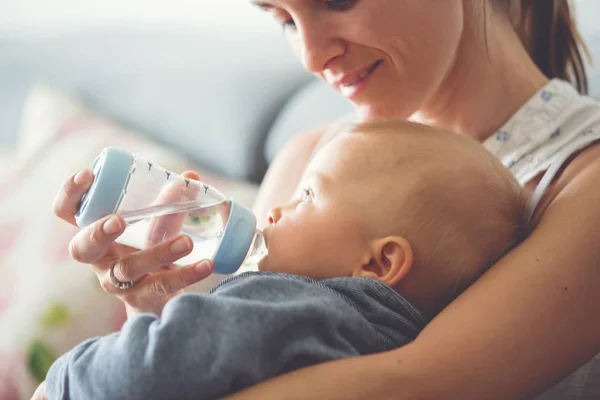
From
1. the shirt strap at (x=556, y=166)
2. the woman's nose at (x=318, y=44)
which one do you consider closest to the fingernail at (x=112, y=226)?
the woman's nose at (x=318, y=44)

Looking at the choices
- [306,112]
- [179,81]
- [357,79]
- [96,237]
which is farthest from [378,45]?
[179,81]

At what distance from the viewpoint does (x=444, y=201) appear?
0.93 m

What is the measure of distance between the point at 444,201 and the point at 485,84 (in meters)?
0.44

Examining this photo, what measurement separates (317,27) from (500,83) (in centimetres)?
38

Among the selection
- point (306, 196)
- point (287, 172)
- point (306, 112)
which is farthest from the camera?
point (306, 112)

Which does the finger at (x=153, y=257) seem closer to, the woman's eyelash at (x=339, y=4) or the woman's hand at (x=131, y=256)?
the woman's hand at (x=131, y=256)

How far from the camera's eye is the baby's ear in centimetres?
92

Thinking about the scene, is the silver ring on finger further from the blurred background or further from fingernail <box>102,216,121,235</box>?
the blurred background

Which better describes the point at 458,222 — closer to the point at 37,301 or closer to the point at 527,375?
the point at 527,375

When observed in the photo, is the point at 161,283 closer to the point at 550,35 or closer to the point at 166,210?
the point at 166,210

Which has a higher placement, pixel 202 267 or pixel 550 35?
pixel 550 35

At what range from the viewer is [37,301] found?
1569 millimetres

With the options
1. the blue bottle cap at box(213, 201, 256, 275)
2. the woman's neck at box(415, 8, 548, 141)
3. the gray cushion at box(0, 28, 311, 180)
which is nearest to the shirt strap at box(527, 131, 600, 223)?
the woman's neck at box(415, 8, 548, 141)

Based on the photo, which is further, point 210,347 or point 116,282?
point 116,282
